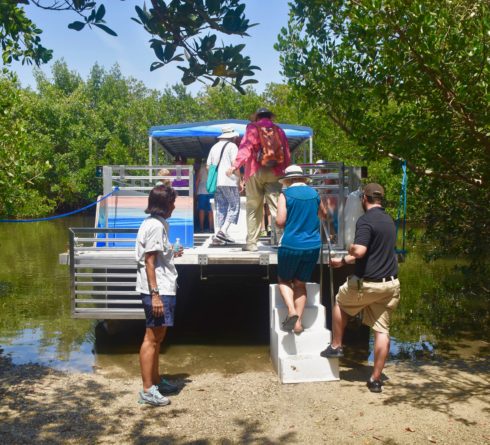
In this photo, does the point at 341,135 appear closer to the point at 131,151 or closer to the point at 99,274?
the point at 99,274

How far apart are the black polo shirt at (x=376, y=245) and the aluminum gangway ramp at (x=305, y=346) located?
2.94ft

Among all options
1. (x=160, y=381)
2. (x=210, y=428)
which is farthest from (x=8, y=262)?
(x=210, y=428)

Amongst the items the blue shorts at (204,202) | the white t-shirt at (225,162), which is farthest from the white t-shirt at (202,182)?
the white t-shirt at (225,162)

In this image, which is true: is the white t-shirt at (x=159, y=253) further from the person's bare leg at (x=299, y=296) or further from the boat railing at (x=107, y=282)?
the boat railing at (x=107, y=282)

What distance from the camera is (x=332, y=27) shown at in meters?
7.52

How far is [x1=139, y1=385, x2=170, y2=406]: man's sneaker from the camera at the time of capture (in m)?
5.29

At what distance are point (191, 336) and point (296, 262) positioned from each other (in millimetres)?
3060

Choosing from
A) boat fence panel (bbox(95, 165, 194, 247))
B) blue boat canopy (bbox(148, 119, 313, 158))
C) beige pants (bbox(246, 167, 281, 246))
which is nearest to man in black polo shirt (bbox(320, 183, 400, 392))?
beige pants (bbox(246, 167, 281, 246))

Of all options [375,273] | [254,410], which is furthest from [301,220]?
[254,410]

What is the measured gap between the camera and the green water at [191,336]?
7.27 metres

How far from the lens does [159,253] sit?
5133mm

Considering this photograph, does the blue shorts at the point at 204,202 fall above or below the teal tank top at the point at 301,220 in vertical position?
above

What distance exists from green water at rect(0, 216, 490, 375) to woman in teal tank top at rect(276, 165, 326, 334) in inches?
45.7

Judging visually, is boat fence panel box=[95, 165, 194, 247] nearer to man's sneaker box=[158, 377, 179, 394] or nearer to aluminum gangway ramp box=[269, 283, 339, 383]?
aluminum gangway ramp box=[269, 283, 339, 383]
